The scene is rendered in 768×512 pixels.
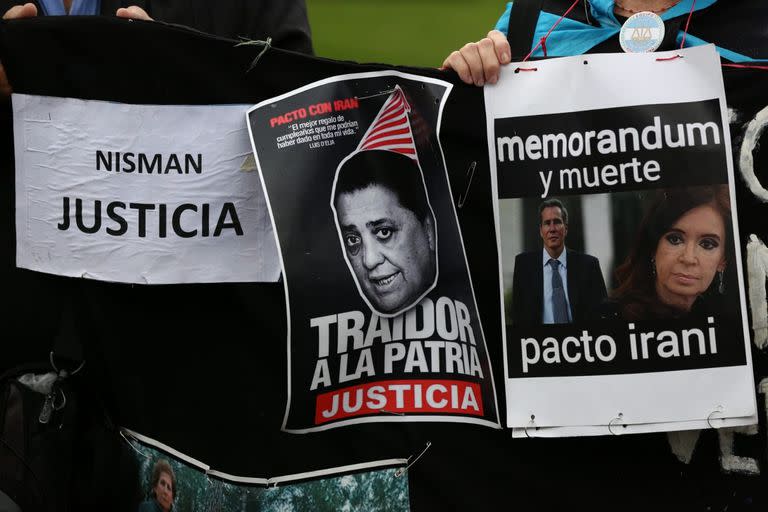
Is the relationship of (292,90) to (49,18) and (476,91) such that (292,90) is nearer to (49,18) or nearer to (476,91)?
(476,91)

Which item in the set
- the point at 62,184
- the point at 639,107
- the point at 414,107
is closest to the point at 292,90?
the point at 414,107

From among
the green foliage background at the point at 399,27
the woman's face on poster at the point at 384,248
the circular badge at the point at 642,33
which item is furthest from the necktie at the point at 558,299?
the green foliage background at the point at 399,27

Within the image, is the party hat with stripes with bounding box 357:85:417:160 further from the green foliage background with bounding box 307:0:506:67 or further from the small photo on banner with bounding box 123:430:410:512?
the green foliage background with bounding box 307:0:506:67

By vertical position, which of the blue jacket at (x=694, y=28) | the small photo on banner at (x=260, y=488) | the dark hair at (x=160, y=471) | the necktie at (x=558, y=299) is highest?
the blue jacket at (x=694, y=28)

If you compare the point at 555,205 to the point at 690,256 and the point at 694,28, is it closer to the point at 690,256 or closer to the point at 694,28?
the point at 690,256

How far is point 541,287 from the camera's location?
2.19 m

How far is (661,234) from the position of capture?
2162 mm

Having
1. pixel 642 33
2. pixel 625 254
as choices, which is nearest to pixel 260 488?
pixel 625 254

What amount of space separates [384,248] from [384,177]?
147 millimetres

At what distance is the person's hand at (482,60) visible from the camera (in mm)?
2225

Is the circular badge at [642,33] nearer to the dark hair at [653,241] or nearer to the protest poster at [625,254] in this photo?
the protest poster at [625,254]

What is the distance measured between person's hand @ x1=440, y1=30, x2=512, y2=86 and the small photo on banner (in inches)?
31.9

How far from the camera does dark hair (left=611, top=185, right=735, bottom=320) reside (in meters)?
2.15

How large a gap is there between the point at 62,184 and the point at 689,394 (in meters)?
1.34
